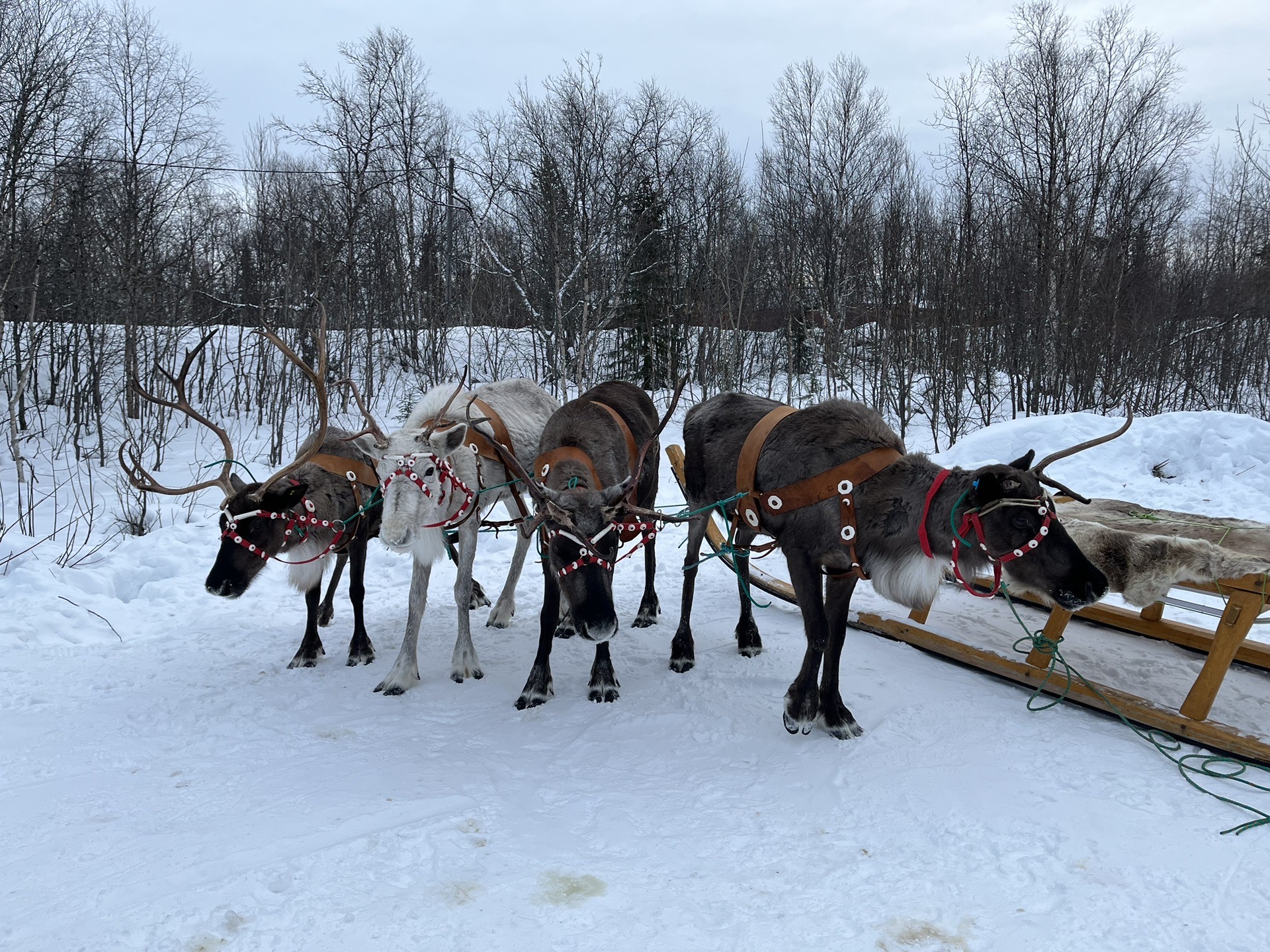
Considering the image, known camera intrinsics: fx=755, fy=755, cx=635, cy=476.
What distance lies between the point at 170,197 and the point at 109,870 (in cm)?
1596

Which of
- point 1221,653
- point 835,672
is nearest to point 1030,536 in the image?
A: point 835,672

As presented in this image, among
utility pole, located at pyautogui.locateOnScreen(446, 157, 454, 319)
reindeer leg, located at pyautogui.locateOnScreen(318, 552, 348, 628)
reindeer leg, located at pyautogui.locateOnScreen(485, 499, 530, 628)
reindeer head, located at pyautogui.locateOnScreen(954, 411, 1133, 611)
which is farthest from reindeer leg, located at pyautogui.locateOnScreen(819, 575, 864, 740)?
utility pole, located at pyautogui.locateOnScreen(446, 157, 454, 319)

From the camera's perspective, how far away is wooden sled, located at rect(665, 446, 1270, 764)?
373 cm

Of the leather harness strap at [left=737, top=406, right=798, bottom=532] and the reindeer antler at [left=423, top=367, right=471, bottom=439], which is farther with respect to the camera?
the reindeer antler at [left=423, top=367, right=471, bottom=439]

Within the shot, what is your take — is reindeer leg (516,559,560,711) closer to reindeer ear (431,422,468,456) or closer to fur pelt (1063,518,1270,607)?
reindeer ear (431,422,468,456)

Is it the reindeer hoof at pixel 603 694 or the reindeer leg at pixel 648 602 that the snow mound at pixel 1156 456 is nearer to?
the reindeer leg at pixel 648 602

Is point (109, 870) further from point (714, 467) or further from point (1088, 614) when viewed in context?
point (1088, 614)

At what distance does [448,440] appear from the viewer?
4.88 meters

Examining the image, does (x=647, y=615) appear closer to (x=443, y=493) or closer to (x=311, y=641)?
(x=443, y=493)

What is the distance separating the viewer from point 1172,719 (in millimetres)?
3830

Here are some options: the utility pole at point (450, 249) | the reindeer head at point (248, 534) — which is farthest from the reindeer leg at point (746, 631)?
the utility pole at point (450, 249)

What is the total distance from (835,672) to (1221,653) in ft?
6.46

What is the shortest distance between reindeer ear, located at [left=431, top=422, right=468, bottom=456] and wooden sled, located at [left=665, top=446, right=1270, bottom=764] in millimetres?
1824

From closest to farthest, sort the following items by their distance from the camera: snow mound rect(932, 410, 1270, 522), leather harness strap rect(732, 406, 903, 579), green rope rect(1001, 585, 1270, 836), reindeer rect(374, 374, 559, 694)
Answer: green rope rect(1001, 585, 1270, 836) < leather harness strap rect(732, 406, 903, 579) < reindeer rect(374, 374, 559, 694) < snow mound rect(932, 410, 1270, 522)
